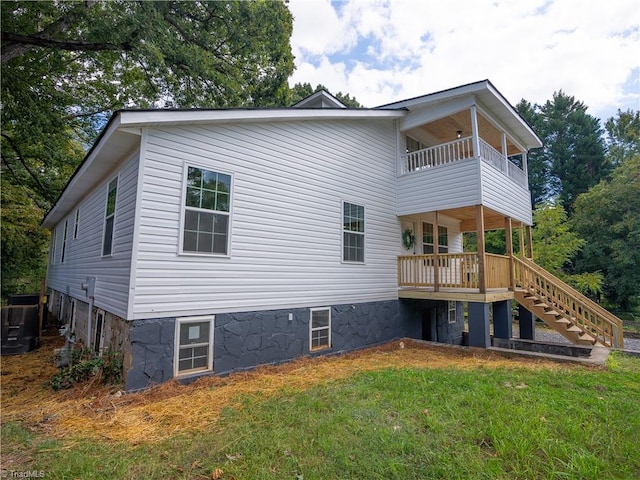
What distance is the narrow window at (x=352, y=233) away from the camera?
8.13m

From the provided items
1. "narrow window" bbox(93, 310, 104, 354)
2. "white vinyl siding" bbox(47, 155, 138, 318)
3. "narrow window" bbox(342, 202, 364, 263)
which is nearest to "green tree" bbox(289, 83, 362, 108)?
"narrow window" bbox(342, 202, 364, 263)

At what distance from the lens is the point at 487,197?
821cm

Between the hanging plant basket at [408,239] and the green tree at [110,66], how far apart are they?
8866mm

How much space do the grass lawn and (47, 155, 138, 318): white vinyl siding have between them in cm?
172

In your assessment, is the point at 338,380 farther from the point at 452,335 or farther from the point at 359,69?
the point at 359,69

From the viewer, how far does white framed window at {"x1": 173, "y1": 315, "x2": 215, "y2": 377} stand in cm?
527

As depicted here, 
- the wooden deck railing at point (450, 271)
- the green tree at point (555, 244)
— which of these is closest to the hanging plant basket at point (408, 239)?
the wooden deck railing at point (450, 271)

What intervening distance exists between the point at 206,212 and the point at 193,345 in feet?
Answer: 7.62

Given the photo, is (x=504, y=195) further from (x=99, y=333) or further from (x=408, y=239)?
(x=99, y=333)

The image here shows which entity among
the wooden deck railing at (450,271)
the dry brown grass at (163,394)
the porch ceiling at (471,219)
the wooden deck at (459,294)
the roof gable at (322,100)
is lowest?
the dry brown grass at (163,394)

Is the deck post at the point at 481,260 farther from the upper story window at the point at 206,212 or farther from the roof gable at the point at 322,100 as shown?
the upper story window at the point at 206,212

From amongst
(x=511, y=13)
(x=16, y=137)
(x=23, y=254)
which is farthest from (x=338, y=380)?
(x=23, y=254)

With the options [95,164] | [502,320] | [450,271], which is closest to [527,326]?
[502,320]

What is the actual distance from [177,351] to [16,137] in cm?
1443
